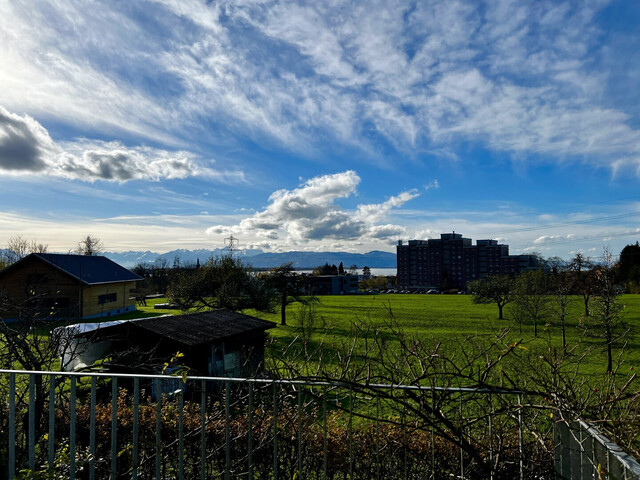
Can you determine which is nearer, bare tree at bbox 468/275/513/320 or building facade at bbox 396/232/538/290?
bare tree at bbox 468/275/513/320

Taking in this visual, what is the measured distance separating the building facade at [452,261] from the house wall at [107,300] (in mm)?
92440

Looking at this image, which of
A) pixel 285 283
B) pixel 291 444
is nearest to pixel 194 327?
pixel 291 444

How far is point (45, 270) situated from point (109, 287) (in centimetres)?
591

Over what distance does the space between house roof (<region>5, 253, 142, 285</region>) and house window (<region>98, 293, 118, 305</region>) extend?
1414 mm

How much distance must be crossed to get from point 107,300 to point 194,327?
31.7 m

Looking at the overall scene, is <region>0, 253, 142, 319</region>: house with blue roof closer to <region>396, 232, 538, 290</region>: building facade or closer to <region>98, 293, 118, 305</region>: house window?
<region>98, 293, 118, 305</region>: house window

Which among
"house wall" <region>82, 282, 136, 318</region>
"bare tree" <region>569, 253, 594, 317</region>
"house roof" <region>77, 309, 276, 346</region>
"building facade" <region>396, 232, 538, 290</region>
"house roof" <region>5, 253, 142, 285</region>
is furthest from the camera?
"building facade" <region>396, 232, 538, 290</region>

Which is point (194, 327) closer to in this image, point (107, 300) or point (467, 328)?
point (467, 328)

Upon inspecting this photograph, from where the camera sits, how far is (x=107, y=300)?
37688 millimetres

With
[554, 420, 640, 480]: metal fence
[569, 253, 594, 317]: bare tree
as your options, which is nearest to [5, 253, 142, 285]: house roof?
[554, 420, 640, 480]: metal fence

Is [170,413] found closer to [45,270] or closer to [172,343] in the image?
[172,343]

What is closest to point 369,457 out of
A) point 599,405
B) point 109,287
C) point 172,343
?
point 599,405

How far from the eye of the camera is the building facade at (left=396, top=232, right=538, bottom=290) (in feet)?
391

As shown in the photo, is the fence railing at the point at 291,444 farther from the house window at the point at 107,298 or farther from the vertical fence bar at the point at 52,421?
the house window at the point at 107,298
